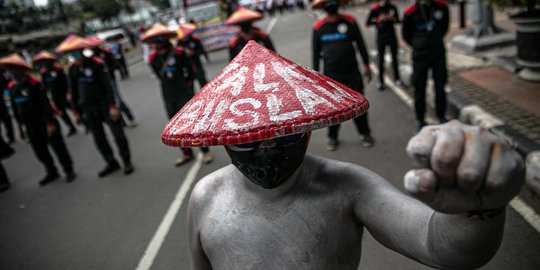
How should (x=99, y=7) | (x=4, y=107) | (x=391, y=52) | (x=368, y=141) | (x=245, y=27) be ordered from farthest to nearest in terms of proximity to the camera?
1. (x=99, y=7)
2. (x=4, y=107)
3. (x=391, y=52)
4. (x=245, y=27)
5. (x=368, y=141)

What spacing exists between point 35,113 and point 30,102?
190mm

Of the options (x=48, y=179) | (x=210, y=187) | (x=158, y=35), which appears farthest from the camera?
(x=48, y=179)

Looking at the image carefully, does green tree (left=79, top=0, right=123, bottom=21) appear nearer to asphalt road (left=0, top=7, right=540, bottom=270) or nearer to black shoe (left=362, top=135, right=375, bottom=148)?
asphalt road (left=0, top=7, right=540, bottom=270)

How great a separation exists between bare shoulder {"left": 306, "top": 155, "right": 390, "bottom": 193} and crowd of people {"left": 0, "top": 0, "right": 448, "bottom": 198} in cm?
315

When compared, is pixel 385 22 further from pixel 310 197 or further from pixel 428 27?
pixel 310 197

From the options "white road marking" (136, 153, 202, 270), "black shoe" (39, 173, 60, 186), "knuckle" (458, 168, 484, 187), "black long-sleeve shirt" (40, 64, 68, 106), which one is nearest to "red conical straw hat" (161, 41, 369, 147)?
"knuckle" (458, 168, 484, 187)

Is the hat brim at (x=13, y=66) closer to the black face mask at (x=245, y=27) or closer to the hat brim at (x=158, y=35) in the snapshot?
the hat brim at (x=158, y=35)

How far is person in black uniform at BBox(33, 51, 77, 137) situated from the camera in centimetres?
771

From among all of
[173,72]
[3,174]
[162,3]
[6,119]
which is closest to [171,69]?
[173,72]

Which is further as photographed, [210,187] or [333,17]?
[333,17]

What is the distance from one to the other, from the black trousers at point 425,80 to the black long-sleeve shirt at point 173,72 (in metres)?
3.19

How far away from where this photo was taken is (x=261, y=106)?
1.13 m

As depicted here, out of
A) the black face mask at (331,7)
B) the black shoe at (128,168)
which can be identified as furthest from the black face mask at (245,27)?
the black shoe at (128,168)

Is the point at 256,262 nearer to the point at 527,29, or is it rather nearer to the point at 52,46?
the point at 527,29
